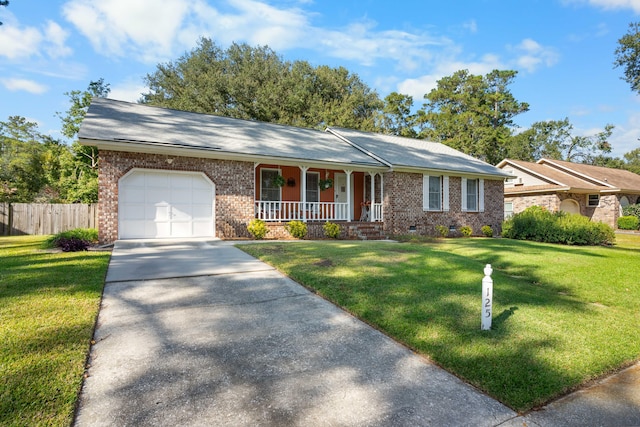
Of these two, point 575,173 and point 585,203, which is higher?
point 575,173

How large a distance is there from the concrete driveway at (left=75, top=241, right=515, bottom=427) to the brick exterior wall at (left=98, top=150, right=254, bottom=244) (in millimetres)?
6295

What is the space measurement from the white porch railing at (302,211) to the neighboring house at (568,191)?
1482 cm

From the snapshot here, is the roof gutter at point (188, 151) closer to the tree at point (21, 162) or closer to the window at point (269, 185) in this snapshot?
the window at point (269, 185)

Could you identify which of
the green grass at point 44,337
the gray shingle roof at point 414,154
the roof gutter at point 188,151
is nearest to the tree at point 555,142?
the gray shingle roof at point 414,154

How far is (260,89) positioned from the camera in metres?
31.2

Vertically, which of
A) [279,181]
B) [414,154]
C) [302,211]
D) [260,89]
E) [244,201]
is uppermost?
[260,89]

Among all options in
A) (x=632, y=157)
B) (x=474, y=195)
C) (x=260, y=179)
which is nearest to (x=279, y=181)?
(x=260, y=179)

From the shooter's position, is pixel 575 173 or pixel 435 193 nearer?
pixel 435 193

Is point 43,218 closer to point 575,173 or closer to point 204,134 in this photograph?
point 204,134

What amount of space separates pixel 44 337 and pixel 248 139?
36.6 ft

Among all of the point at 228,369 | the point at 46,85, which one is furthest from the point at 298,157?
the point at 46,85

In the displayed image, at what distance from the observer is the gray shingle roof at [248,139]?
35.0ft

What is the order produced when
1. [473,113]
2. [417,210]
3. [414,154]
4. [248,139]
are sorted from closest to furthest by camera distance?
[248,139] < [417,210] < [414,154] < [473,113]

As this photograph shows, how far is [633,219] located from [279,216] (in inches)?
1003
